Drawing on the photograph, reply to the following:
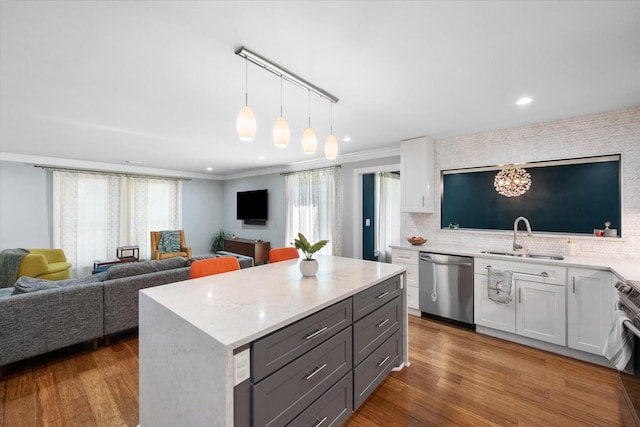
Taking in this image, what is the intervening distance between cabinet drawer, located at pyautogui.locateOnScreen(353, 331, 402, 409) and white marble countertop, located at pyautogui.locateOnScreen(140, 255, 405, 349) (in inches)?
20.6

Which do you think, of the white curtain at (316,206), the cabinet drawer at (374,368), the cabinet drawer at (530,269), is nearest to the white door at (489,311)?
the cabinet drawer at (530,269)

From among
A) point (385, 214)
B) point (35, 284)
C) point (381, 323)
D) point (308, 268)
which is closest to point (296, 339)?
point (308, 268)

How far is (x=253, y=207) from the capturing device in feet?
22.2

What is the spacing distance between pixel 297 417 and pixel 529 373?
2216mm

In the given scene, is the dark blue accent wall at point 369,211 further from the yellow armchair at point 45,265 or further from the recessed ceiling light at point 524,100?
the yellow armchair at point 45,265

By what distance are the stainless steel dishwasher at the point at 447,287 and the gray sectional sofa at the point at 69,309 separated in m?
3.07

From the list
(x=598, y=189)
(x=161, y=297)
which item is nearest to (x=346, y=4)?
(x=161, y=297)

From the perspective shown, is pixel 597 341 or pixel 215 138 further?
pixel 215 138

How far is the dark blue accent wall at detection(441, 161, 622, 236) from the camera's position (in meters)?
2.79

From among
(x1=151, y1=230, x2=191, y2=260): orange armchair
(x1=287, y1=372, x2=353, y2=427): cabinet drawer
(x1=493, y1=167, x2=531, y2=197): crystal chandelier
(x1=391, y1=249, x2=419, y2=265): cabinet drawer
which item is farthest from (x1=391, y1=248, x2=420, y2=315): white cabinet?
(x1=151, y1=230, x2=191, y2=260): orange armchair

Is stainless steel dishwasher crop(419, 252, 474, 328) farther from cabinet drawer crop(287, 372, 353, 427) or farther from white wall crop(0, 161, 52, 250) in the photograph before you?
white wall crop(0, 161, 52, 250)

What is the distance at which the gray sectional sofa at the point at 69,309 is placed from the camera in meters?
2.18

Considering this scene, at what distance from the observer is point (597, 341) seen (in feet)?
7.79

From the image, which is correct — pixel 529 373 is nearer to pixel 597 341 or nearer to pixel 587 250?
pixel 597 341
